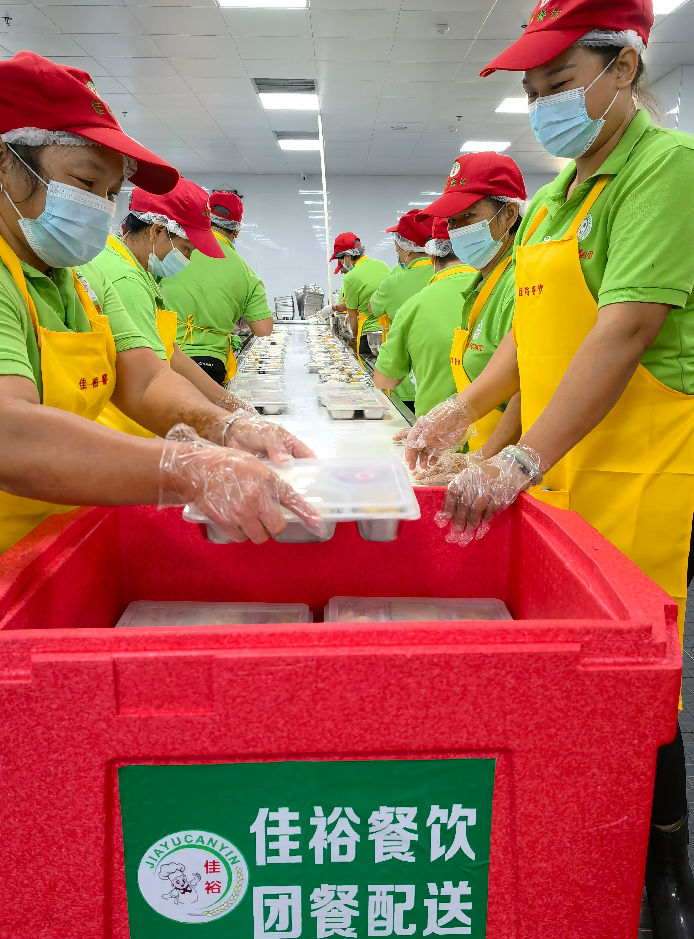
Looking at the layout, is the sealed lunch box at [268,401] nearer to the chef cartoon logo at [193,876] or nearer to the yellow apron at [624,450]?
the yellow apron at [624,450]

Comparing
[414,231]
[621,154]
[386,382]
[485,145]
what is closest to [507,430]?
[621,154]

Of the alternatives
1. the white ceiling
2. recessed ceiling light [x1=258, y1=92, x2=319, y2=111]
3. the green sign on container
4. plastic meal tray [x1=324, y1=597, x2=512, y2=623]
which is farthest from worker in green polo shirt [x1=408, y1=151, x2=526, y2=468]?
recessed ceiling light [x1=258, y1=92, x2=319, y2=111]

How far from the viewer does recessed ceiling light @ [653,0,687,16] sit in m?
5.54

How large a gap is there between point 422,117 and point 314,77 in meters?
2.09

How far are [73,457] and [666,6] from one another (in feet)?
22.5

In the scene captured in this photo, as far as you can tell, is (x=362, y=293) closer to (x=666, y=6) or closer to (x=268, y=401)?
(x=666, y=6)

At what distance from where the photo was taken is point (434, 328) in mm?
2863

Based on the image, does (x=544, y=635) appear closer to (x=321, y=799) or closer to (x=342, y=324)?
(x=321, y=799)

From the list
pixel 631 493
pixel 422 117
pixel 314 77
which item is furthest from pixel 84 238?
pixel 422 117

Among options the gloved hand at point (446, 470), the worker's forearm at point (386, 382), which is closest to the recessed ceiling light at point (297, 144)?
the worker's forearm at point (386, 382)

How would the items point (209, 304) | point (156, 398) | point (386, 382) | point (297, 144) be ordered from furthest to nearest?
point (297, 144), point (209, 304), point (386, 382), point (156, 398)

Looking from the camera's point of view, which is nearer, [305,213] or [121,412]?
[121,412]

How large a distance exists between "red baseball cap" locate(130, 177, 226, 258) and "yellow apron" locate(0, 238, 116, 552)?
1.32 m

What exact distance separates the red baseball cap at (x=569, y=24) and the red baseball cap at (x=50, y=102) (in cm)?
77
